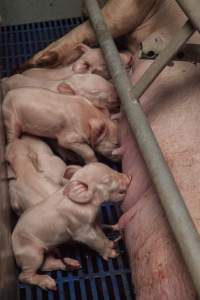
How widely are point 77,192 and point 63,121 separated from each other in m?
0.51

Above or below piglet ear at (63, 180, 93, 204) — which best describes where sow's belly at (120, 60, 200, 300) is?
above

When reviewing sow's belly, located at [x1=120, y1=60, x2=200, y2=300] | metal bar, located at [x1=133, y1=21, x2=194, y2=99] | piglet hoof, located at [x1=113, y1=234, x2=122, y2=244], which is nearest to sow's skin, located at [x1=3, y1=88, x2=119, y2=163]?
sow's belly, located at [x1=120, y1=60, x2=200, y2=300]

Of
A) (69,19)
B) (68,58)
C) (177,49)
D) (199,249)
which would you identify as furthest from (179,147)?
(69,19)

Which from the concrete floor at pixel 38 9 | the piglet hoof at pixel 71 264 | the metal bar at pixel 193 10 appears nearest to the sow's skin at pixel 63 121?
the piglet hoof at pixel 71 264

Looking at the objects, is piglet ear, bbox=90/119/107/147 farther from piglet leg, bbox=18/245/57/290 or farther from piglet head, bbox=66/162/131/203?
piglet leg, bbox=18/245/57/290

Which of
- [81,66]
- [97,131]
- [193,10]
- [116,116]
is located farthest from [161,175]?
[81,66]

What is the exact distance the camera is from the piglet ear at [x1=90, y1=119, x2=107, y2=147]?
2.19 meters

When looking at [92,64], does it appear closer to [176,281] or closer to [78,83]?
[78,83]

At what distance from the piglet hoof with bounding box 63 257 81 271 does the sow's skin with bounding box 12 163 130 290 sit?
8 cm

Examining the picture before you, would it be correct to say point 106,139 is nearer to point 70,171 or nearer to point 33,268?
point 70,171

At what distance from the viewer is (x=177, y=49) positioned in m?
1.63

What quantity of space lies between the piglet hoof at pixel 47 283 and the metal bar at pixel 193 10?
3.32 feet

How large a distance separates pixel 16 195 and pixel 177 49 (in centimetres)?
85

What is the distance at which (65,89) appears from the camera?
2332 millimetres
